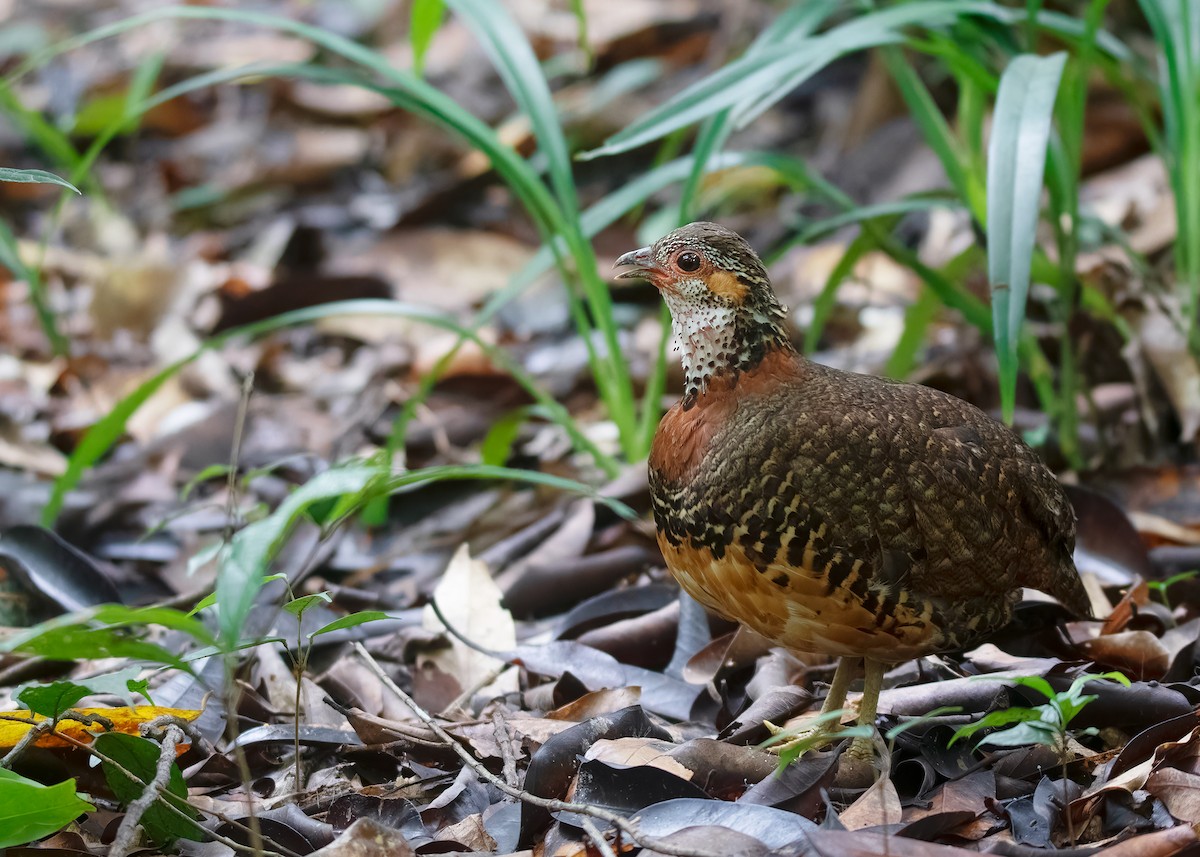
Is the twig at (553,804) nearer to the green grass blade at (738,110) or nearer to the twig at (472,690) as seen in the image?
the twig at (472,690)

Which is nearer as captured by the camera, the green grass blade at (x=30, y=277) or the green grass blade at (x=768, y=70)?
the green grass blade at (x=768, y=70)

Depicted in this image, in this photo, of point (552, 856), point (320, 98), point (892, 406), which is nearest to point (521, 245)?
point (320, 98)

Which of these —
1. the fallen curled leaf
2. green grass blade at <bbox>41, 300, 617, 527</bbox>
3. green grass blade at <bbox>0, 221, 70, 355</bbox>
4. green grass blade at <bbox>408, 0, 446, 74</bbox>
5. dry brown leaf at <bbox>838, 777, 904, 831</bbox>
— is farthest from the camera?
green grass blade at <bbox>0, 221, 70, 355</bbox>

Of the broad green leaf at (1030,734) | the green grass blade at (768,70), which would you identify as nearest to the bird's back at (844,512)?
the broad green leaf at (1030,734)

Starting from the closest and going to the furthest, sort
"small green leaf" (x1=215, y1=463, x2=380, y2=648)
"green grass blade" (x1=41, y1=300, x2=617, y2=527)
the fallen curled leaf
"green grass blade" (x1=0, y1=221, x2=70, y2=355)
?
1. "small green leaf" (x1=215, y1=463, x2=380, y2=648)
2. the fallen curled leaf
3. "green grass blade" (x1=41, y1=300, x2=617, y2=527)
4. "green grass blade" (x1=0, y1=221, x2=70, y2=355)

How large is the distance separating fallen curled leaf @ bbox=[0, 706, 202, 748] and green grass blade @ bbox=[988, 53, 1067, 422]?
2.31 metres

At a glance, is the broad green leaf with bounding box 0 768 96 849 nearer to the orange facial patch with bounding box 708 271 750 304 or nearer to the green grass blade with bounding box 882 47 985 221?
the orange facial patch with bounding box 708 271 750 304

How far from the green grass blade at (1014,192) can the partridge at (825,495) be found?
0.28 metres

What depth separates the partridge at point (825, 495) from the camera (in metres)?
3.08

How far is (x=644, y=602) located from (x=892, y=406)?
127 centimetres

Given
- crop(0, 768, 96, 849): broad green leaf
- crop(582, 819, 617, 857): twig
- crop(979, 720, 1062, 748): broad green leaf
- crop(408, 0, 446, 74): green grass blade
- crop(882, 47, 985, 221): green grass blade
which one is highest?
crop(408, 0, 446, 74): green grass blade

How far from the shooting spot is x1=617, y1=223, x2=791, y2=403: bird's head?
3.29 m

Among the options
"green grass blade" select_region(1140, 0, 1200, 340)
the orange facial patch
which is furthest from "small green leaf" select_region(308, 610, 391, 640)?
"green grass blade" select_region(1140, 0, 1200, 340)

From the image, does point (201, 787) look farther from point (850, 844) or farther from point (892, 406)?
point (892, 406)
